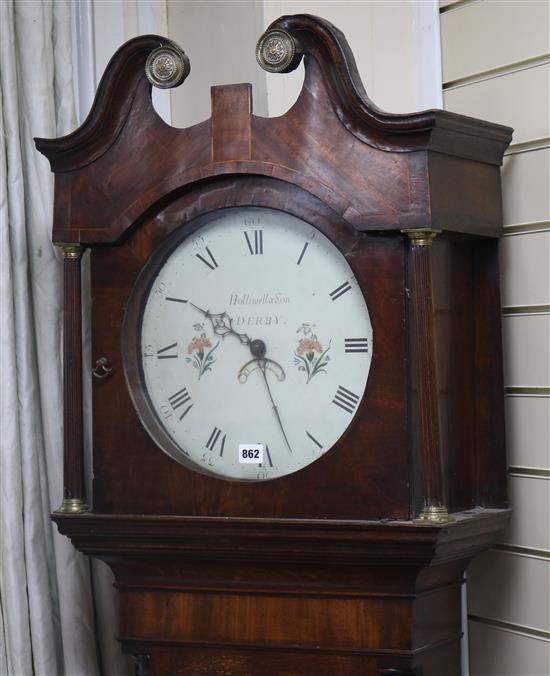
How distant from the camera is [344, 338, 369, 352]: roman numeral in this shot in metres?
1.39

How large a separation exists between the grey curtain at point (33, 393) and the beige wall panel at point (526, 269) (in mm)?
720

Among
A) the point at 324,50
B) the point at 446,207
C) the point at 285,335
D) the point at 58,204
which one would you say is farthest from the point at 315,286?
the point at 58,204

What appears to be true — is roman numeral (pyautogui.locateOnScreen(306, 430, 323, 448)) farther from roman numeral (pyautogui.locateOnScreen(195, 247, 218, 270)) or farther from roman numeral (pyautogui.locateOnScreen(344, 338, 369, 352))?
roman numeral (pyautogui.locateOnScreen(195, 247, 218, 270))

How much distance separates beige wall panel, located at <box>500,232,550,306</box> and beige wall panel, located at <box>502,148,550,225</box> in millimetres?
30

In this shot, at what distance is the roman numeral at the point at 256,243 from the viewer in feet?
4.78

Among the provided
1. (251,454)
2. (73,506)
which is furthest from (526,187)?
(73,506)

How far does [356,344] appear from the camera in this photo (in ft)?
4.58

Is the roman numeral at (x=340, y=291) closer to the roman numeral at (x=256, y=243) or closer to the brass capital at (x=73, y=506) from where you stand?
the roman numeral at (x=256, y=243)

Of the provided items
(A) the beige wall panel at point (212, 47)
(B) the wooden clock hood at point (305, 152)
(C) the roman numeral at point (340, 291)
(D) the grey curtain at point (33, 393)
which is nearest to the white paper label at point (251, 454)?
(C) the roman numeral at point (340, 291)

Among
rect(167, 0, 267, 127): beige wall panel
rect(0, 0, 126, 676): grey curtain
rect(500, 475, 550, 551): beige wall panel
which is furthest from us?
rect(167, 0, 267, 127): beige wall panel

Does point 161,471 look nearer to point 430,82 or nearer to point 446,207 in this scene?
point 446,207

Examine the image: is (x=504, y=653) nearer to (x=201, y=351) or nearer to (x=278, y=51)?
(x=201, y=351)

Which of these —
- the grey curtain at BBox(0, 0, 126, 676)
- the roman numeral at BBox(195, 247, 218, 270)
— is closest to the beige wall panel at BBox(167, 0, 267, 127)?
the grey curtain at BBox(0, 0, 126, 676)

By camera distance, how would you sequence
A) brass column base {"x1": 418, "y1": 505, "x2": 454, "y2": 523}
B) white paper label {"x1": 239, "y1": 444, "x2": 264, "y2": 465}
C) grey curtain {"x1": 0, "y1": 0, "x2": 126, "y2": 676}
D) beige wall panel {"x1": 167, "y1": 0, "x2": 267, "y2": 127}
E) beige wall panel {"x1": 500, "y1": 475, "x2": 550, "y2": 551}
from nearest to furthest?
1. brass column base {"x1": 418, "y1": 505, "x2": 454, "y2": 523}
2. white paper label {"x1": 239, "y1": 444, "x2": 264, "y2": 465}
3. beige wall panel {"x1": 500, "y1": 475, "x2": 550, "y2": 551}
4. grey curtain {"x1": 0, "y1": 0, "x2": 126, "y2": 676}
5. beige wall panel {"x1": 167, "y1": 0, "x2": 267, "y2": 127}
